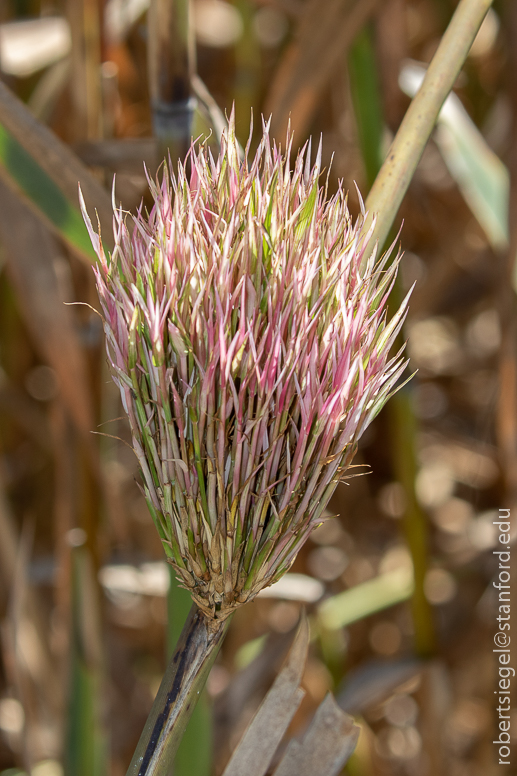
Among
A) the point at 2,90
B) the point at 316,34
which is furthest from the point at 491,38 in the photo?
the point at 2,90

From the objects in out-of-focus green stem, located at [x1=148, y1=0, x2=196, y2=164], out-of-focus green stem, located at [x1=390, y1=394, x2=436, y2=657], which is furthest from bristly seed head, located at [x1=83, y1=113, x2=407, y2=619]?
out-of-focus green stem, located at [x1=390, y1=394, x2=436, y2=657]

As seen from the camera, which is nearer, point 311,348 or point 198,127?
point 311,348

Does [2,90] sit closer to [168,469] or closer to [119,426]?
[168,469]

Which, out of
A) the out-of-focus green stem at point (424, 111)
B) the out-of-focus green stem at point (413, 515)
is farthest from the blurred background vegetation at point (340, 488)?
the out-of-focus green stem at point (424, 111)

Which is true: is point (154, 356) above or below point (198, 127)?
below

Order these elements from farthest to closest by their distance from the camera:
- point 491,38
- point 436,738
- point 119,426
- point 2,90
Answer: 1. point 491,38
2. point 119,426
3. point 436,738
4. point 2,90

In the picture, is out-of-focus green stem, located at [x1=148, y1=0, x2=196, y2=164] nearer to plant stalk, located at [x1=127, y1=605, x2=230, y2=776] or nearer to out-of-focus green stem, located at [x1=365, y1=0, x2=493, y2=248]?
out-of-focus green stem, located at [x1=365, y1=0, x2=493, y2=248]
